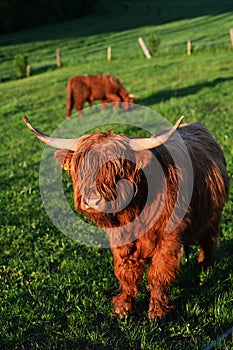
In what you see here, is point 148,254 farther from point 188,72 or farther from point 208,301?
point 188,72

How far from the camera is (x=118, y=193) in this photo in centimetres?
335

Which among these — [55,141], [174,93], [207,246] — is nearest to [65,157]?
[55,141]

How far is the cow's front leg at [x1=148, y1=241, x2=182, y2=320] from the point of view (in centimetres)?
380

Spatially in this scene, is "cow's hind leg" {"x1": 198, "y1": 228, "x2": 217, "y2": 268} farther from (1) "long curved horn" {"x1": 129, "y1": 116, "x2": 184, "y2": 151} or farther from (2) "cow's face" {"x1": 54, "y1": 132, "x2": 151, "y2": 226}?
(1) "long curved horn" {"x1": 129, "y1": 116, "x2": 184, "y2": 151}

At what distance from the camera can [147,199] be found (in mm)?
3611

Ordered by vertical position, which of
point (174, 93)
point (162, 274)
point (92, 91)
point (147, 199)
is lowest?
point (174, 93)

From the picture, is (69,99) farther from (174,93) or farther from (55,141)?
(55,141)

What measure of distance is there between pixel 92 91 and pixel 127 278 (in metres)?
10.9

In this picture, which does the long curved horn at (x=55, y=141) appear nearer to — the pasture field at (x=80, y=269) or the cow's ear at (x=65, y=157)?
the cow's ear at (x=65, y=157)

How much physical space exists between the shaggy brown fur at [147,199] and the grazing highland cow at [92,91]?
32.6ft

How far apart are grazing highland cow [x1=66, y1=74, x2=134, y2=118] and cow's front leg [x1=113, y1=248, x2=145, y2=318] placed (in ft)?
34.0

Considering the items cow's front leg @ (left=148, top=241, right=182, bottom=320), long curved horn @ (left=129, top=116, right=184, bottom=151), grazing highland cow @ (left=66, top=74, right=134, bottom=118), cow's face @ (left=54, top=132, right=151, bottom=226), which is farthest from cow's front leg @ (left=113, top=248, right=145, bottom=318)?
grazing highland cow @ (left=66, top=74, right=134, bottom=118)

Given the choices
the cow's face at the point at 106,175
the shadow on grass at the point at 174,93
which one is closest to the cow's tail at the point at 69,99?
the shadow on grass at the point at 174,93

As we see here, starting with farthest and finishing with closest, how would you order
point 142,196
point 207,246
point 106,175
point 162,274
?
1. point 207,246
2. point 162,274
3. point 142,196
4. point 106,175
